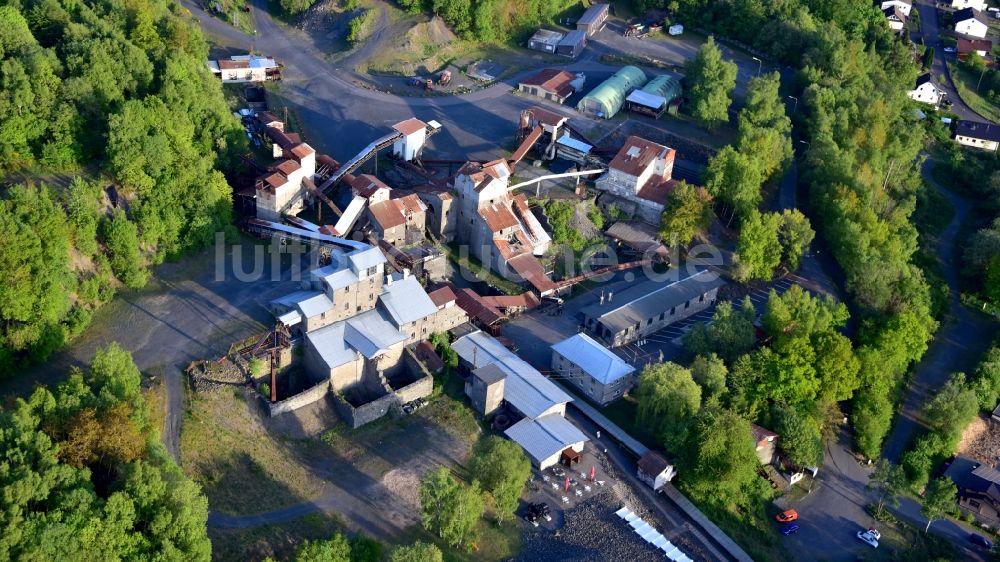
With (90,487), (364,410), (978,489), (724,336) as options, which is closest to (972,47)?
(724,336)

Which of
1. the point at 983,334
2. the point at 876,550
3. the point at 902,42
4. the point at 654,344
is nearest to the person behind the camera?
the point at 876,550

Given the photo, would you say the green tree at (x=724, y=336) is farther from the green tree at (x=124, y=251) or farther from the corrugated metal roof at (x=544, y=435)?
the green tree at (x=124, y=251)

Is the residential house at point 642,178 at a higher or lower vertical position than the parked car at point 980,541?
higher

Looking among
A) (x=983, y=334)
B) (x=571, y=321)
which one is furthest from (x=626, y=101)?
(x=983, y=334)

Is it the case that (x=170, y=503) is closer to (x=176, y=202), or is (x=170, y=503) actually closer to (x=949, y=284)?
(x=176, y=202)

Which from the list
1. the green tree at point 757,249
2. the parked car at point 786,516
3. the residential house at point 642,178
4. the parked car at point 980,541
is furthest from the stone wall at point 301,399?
the parked car at point 980,541

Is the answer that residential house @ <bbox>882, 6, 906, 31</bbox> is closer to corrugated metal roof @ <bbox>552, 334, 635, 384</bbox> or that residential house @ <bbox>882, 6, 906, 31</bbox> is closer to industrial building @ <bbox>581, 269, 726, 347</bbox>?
industrial building @ <bbox>581, 269, 726, 347</bbox>

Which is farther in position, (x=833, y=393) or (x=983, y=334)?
(x=983, y=334)
